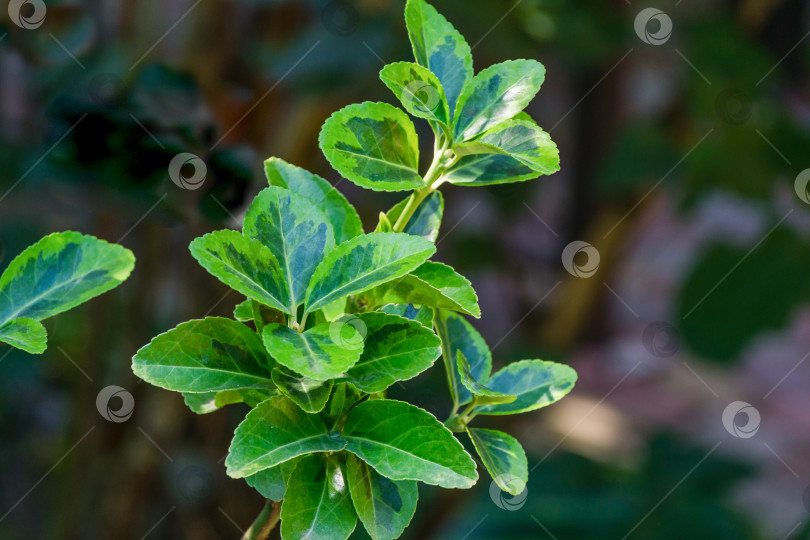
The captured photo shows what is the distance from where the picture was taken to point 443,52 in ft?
0.94

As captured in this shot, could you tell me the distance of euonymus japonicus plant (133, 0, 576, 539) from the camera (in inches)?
9.0

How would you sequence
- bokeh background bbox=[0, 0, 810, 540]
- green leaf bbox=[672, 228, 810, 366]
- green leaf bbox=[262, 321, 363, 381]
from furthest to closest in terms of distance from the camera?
green leaf bbox=[672, 228, 810, 366] < bokeh background bbox=[0, 0, 810, 540] < green leaf bbox=[262, 321, 363, 381]

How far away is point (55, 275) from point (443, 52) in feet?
0.49

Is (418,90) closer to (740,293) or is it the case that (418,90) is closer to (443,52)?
(443,52)

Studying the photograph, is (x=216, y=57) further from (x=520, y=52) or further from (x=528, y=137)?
(x=528, y=137)

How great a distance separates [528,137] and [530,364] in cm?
9

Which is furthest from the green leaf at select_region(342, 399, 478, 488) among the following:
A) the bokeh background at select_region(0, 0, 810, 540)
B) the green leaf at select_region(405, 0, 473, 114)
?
the bokeh background at select_region(0, 0, 810, 540)

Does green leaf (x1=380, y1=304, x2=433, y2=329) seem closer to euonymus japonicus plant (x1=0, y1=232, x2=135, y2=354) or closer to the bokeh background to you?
euonymus japonicus plant (x1=0, y1=232, x2=135, y2=354)

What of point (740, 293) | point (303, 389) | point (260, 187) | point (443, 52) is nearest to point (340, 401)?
point (303, 389)

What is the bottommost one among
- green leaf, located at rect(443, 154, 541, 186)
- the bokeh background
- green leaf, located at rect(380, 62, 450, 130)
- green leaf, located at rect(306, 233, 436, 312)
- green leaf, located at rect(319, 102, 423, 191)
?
the bokeh background

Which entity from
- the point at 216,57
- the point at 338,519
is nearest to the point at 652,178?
the point at 216,57

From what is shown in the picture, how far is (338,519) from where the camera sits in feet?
0.78

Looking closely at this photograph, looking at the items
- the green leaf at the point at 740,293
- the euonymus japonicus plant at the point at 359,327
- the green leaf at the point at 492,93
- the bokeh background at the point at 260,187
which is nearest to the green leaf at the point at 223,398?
the euonymus japonicus plant at the point at 359,327

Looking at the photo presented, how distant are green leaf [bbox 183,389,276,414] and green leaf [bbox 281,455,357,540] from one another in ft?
0.08
